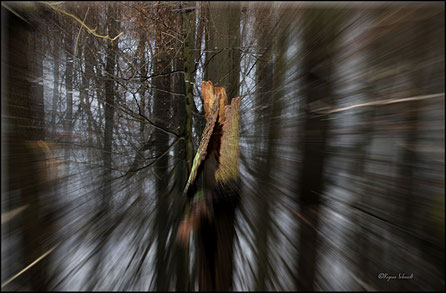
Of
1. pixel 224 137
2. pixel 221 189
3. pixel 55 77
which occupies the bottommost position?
pixel 221 189

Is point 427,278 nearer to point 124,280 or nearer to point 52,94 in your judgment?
point 124,280

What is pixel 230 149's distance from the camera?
0.36m

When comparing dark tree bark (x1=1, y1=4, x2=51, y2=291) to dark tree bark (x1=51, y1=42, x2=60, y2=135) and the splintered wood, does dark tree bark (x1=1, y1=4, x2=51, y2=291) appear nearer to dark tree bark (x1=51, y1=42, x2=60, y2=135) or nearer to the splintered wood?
dark tree bark (x1=51, y1=42, x2=60, y2=135)

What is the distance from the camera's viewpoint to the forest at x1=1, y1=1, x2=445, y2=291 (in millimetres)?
140

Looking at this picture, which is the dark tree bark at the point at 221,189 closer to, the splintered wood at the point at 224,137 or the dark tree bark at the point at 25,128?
the splintered wood at the point at 224,137

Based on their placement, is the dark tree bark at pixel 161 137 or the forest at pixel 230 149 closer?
the forest at pixel 230 149

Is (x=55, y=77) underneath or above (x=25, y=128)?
above

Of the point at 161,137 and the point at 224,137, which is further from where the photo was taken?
the point at 161,137

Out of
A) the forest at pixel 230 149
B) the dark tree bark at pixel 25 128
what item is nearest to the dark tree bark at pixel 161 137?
the forest at pixel 230 149

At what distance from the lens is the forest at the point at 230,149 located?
14 centimetres

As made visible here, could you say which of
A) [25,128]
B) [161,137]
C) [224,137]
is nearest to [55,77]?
[25,128]

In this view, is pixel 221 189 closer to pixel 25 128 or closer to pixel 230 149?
pixel 230 149

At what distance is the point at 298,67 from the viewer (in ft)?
0.75

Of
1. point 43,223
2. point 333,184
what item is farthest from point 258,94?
point 43,223
